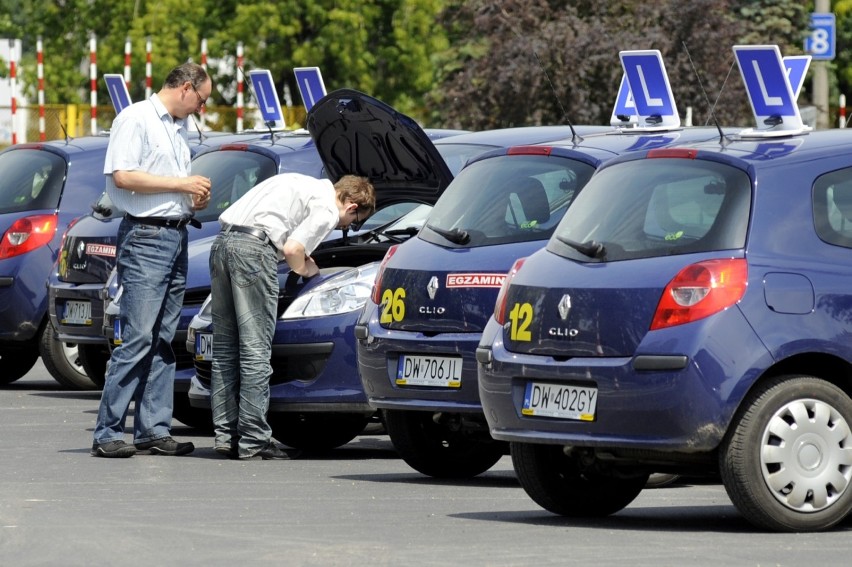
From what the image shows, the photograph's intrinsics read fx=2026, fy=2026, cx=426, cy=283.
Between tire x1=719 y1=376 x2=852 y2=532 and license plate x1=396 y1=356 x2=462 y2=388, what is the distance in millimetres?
1917

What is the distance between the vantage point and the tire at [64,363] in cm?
1425

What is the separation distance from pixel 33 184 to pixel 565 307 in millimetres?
7577

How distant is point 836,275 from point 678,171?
29.1 inches

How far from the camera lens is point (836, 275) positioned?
739cm

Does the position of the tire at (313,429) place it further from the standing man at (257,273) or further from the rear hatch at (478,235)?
the rear hatch at (478,235)

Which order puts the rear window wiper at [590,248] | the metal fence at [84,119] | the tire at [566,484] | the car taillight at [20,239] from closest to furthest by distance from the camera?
1. the rear window wiper at [590,248]
2. the tire at [566,484]
3. the car taillight at [20,239]
4. the metal fence at [84,119]

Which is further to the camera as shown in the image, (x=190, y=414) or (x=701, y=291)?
(x=190, y=414)

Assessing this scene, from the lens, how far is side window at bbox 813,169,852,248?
750cm

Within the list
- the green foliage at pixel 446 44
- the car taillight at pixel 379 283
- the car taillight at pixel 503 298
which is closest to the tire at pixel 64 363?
the car taillight at pixel 379 283

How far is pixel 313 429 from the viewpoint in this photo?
35.1ft

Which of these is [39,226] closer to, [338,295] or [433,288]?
[338,295]

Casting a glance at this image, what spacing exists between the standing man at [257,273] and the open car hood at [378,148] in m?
0.38

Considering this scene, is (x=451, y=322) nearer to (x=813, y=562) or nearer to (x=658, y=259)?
(x=658, y=259)

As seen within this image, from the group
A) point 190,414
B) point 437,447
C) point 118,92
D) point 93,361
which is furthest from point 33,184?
point 437,447
